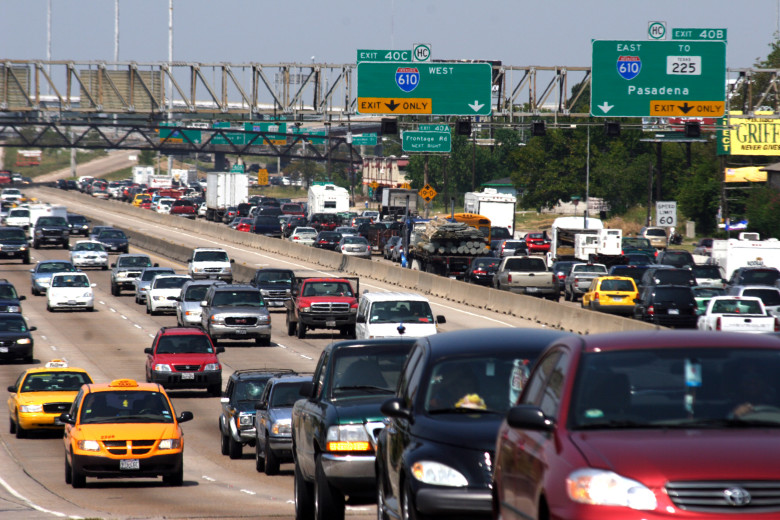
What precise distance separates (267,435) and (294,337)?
2322 cm

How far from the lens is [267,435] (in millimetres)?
20375

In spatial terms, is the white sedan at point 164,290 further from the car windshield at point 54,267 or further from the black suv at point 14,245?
the black suv at point 14,245

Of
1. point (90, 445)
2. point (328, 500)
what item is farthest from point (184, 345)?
point (328, 500)

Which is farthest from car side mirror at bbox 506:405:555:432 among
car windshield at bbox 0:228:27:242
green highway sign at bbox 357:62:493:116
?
car windshield at bbox 0:228:27:242

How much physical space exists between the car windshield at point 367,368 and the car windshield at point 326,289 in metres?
28.2

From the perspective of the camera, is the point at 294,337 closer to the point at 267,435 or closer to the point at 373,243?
the point at 267,435

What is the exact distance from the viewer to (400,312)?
107ft

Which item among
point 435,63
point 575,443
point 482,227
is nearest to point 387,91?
point 435,63

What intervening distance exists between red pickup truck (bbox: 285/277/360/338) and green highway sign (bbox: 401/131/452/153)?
30.8m

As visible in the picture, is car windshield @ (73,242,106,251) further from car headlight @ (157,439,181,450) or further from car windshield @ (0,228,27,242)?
car headlight @ (157,439,181,450)

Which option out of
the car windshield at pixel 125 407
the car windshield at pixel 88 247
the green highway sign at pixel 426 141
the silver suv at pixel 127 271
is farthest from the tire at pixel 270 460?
the green highway sign at pixel 426 141

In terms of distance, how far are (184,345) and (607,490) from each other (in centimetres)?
2704

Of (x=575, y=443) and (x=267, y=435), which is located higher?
(x=575, y=443)

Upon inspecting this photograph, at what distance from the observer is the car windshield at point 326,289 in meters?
40.8
